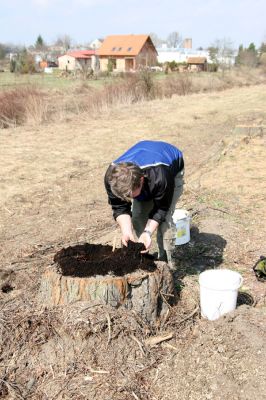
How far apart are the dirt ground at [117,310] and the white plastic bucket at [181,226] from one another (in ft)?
0.44

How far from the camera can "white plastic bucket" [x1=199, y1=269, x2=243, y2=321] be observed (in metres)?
3.36

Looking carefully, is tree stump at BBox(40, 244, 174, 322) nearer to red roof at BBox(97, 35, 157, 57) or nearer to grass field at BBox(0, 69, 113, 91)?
grass field at BBox(0, 69, 113, 91)

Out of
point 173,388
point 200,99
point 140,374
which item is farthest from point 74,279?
point 200,99

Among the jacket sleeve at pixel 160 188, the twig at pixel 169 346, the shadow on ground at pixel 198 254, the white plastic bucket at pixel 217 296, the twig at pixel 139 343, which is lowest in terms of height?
the shadow on ground at pixel 198 254

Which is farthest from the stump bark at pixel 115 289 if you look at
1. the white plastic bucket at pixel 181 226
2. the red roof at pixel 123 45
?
the red roof at pixel 123 45

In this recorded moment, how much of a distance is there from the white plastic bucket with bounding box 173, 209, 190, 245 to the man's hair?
1.74 metres

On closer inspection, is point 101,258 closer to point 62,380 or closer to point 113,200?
point 113,200

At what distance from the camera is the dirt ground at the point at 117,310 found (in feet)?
9.46

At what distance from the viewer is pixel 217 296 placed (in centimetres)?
335

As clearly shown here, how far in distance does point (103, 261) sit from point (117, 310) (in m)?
0.36

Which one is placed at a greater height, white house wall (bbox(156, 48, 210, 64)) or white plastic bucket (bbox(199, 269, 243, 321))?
white plastic bucket (bbox(199, 269, 243, 321))

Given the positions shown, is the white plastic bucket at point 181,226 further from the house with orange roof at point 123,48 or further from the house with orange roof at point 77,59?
the house with orange roof at point 77,59

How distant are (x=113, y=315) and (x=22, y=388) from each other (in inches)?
28.5

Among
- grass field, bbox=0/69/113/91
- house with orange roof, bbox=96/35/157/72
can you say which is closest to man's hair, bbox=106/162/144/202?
grass field, bbox=0/69/113/91
